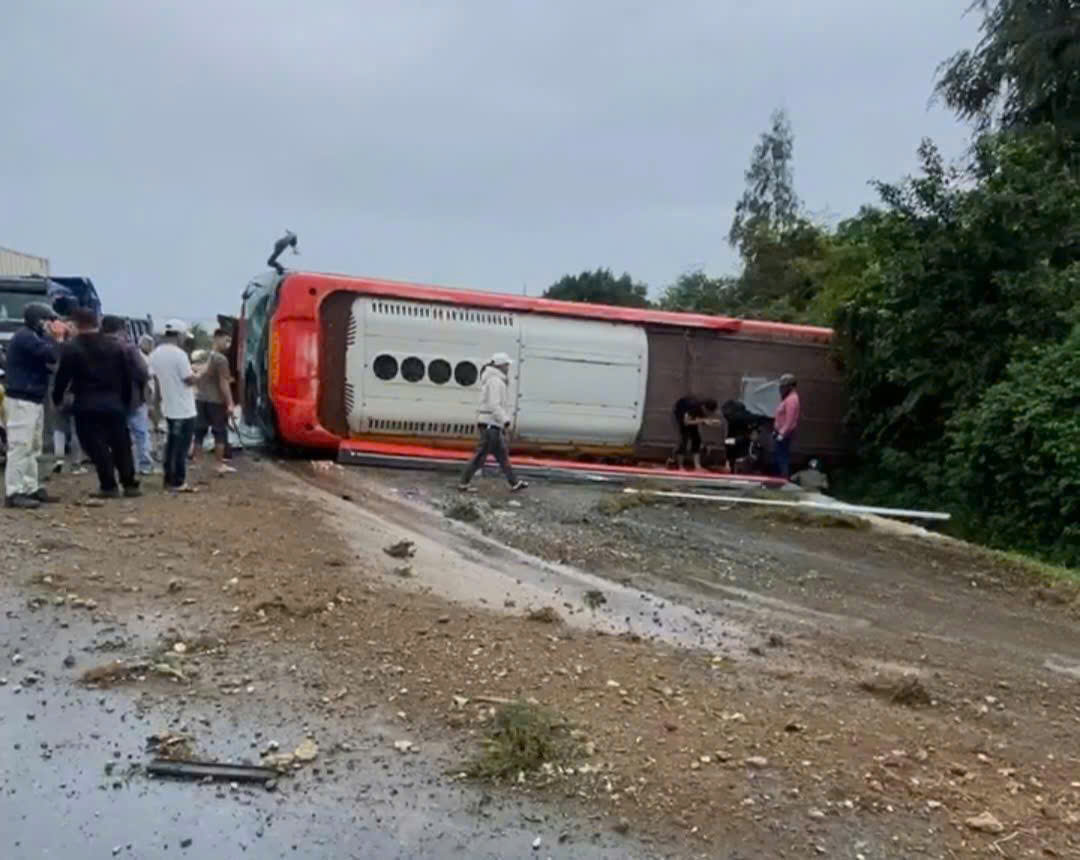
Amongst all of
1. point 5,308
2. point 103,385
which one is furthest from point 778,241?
point 103,385

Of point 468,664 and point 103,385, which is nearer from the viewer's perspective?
point 468,664

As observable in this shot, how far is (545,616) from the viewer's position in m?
5.95

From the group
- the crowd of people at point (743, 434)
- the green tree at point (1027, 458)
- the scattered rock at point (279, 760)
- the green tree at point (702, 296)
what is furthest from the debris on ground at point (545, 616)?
the green tree at point (702, 296)

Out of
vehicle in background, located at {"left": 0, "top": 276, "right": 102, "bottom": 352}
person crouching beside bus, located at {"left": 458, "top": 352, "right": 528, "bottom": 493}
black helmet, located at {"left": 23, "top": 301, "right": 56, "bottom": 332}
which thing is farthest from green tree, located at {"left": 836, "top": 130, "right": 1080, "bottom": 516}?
vehicle in background, located at {"left": 0, "top": 276, "right": 102, "bottom": 352}

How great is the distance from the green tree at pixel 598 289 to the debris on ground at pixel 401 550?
44776mm

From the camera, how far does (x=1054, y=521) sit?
11812mm

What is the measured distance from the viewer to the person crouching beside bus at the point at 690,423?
15.0 meters

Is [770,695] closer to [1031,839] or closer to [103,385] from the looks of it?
[1031,839]

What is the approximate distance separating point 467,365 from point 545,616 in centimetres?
805

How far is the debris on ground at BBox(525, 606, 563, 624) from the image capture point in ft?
19.4

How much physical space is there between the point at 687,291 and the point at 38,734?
125 ft

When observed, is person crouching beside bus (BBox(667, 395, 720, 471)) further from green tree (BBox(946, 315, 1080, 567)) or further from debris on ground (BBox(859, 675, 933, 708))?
debris on ground (BBox(859, 675, 933, 708))

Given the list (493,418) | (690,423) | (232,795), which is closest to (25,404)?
(493,418)

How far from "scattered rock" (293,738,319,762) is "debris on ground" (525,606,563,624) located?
201 centimetres
